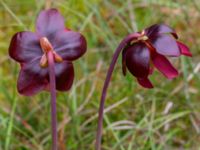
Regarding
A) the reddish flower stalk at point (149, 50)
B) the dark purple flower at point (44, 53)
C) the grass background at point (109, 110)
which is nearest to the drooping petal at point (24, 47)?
the dark purple flower at point (44, 53)

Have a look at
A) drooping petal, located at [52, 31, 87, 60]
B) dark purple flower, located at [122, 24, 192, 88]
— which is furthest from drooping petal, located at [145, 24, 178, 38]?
drooping petal, located at [52, 31, 87, 60]

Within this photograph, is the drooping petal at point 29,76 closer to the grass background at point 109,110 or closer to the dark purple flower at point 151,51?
the dark purple flower at point 151,51

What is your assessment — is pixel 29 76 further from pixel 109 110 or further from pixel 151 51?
pixel 109 110

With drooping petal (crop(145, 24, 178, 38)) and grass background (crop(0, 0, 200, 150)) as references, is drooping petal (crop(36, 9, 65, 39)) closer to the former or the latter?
drooping petal (crop(145, 24, 178, 38))

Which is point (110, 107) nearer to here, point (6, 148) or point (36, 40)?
point (6, 148)

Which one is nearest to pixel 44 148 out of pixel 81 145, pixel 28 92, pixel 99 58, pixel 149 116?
pixel 81 145

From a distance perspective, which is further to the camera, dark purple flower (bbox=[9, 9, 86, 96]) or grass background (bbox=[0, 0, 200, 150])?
grass background (bbox=[0, 0, 200, 150])
